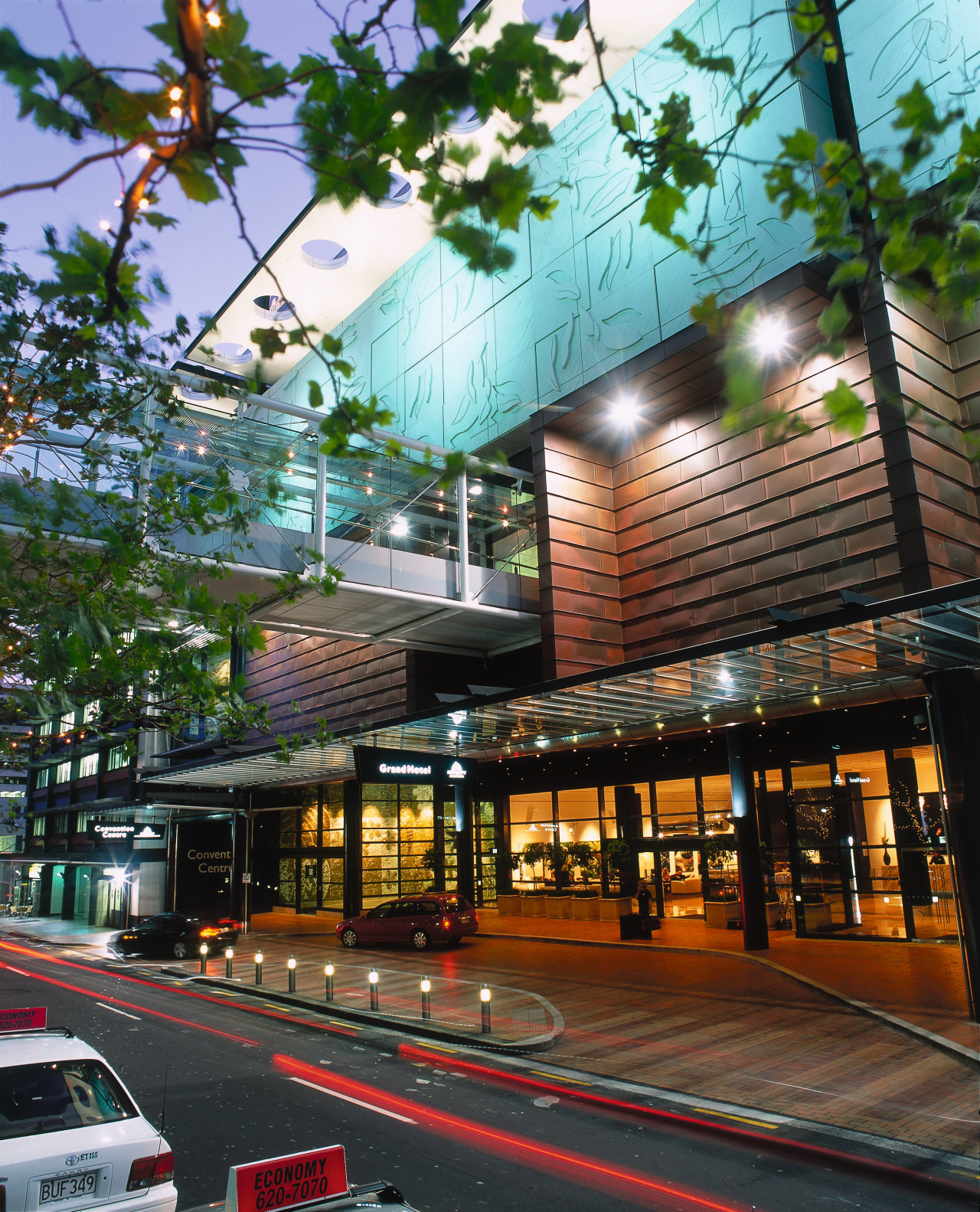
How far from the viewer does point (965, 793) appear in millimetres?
12164

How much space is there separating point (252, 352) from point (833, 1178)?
3279 cm

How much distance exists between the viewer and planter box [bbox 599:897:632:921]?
952 inches

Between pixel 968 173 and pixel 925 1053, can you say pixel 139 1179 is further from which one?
pixel 925 1053

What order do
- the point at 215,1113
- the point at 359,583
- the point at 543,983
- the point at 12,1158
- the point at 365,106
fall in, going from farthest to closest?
the point at 359,583, the point at 543,983, the point at 215,1113, the point at 12,1158, the point at 365,106

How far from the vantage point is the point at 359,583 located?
18000 millimetres

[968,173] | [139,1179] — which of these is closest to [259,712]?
[139,1179]

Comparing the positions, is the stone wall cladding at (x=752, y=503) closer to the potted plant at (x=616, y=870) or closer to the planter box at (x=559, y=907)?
the potted plant at (x=616, y=870)

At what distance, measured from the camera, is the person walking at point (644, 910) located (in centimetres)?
2179

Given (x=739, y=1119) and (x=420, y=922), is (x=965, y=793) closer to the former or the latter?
(x=739, y=1119)

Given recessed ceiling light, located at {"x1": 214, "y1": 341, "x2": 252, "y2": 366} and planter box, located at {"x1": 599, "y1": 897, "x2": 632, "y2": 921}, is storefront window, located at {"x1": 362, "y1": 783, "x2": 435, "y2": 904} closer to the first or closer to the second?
planter box, located at {"x1": 599, "y1": 897, "x2": 632, "y2": 921}

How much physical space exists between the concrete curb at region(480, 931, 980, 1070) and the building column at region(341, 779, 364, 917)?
6.75 metres

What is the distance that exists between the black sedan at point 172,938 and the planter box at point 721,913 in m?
13.4

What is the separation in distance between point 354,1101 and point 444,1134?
5.16 ft

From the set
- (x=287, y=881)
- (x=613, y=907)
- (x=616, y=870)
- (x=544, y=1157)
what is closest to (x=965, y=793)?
(x=544, y=1157)
